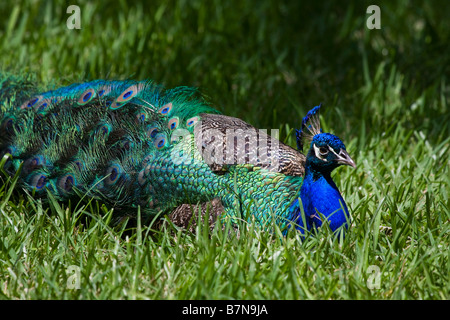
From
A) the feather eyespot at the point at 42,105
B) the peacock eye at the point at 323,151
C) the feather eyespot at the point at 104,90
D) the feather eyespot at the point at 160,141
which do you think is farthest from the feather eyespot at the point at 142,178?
the peacock eye at the point at 323,151

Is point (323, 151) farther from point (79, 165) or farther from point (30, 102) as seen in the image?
point (30, 102)

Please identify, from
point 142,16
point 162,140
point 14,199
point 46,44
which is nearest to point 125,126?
point 162,140

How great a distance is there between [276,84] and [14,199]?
2.05 meters

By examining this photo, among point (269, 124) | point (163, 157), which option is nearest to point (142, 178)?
point (163, 157)

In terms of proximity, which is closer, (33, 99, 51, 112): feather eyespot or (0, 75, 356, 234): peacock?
(0, 75, 356, 234): peacock

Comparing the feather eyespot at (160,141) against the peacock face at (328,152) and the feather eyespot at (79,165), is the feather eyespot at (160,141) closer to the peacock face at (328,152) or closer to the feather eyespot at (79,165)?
the feather eyespot at (79,165)

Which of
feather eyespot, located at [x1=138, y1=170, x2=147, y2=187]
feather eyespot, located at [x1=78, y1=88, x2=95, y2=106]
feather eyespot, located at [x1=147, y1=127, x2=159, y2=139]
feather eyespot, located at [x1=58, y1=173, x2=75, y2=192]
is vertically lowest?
feather eyespot, located at [x1=58, y1=173, x2=75, y2=192]

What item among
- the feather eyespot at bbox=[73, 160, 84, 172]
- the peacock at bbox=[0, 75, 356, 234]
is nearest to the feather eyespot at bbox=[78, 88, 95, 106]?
the peacock at bbox=[0, 75, 356, 234]

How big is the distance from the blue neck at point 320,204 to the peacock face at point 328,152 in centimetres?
5

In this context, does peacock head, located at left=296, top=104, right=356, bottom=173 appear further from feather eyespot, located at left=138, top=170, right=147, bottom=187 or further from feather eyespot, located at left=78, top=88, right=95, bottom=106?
feather eyespot, located at left=78, top=88, right=95, bottom=106

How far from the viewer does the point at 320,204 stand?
2.73 m

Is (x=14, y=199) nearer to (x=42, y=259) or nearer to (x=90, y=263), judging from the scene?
(x=42, y=259)

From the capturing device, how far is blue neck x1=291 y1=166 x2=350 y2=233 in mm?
2732

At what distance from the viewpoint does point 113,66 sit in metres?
4.57
